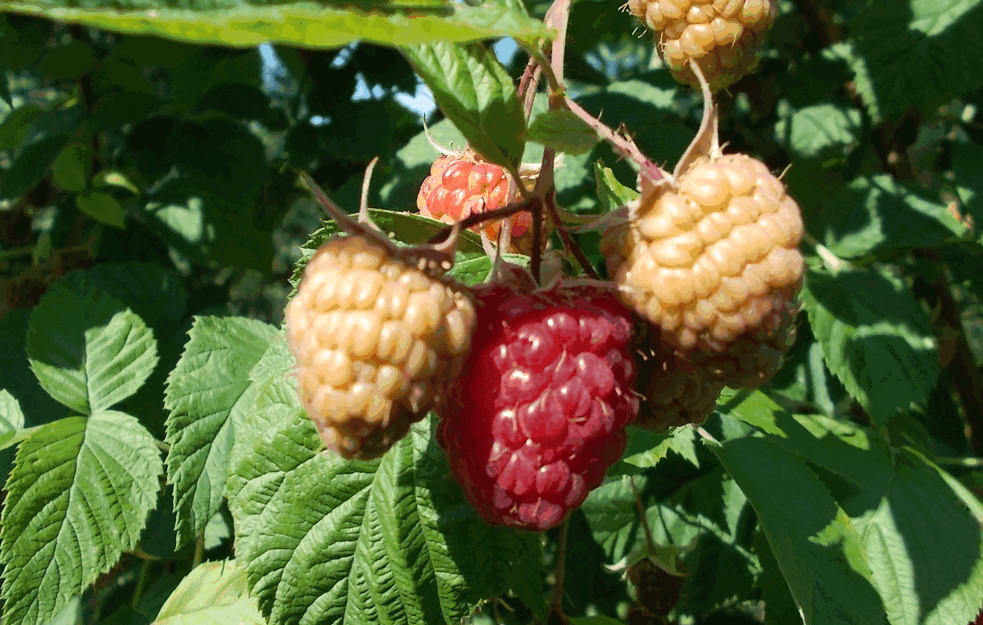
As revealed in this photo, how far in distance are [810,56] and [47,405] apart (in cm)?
174

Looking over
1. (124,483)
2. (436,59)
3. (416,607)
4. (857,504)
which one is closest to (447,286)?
(436,59)

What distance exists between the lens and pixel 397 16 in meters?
0.44

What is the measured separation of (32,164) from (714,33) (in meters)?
1.60

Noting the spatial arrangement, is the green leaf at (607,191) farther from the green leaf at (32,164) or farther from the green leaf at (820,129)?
the green leaf at (32,164)

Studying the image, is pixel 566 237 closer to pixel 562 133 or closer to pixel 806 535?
pixel 562 133

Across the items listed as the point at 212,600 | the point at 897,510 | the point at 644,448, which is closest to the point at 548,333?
the point at 644,448

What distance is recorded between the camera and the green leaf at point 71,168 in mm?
1797

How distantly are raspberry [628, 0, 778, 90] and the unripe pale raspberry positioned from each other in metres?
0.51

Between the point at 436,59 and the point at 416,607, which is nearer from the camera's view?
the point at 436,59

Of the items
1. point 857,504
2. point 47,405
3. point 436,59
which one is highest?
point 436,59

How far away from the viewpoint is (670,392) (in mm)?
761

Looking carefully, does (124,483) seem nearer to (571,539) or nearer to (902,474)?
(571,539)

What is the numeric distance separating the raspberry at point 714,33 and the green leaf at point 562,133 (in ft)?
1.07

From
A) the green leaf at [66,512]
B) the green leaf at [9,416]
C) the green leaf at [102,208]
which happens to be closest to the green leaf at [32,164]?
the green leaf at [102,208]
